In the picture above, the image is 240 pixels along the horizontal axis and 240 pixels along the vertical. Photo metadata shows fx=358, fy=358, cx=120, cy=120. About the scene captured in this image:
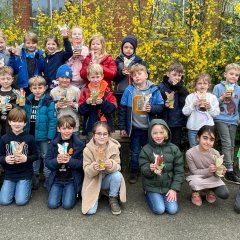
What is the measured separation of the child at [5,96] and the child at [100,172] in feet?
4.31

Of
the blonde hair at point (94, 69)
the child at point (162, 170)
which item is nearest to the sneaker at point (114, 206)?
the child at point (162, 170)

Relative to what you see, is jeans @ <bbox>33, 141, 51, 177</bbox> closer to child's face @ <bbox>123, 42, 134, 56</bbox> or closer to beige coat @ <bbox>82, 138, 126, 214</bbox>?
beige coat @ <bbox>82, 138, 126, 214</bbox>

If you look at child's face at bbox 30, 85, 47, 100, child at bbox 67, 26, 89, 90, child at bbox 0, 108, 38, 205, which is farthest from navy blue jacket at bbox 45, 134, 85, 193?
child at bbox 67, 26, 89, 90

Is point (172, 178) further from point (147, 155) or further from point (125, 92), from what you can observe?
point (125, 92)

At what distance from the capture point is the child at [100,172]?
4309 millimetres

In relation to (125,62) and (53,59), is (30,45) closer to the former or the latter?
(53,59)

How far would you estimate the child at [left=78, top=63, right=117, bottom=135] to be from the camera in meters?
4.78

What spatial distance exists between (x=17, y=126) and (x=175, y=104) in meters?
2.22

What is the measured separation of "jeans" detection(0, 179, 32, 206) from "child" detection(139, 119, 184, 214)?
1516 millimetres

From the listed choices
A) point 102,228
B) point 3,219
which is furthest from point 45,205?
point 102,228

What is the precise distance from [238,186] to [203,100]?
1386 mm

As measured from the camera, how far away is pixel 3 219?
418cm

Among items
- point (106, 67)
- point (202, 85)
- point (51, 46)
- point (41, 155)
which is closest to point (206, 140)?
point (202, 85)

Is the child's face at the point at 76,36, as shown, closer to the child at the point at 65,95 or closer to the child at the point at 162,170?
the child at the point at 65,95
